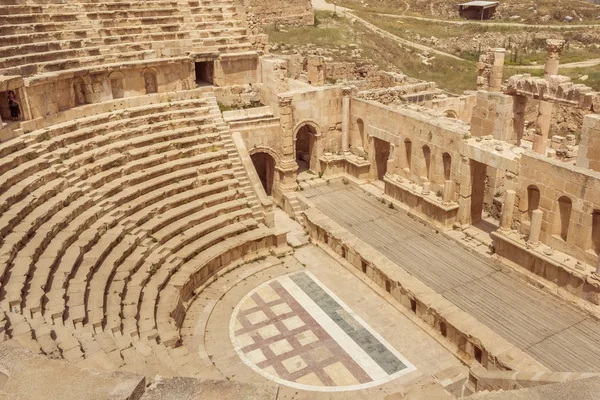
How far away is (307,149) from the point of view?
82.4 feet

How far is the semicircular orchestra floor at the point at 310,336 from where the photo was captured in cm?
1238

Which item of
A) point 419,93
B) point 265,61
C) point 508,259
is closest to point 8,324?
point 508,259

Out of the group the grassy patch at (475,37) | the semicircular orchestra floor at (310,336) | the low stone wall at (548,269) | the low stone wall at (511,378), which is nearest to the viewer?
the low stone wall at (511,378)

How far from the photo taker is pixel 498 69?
17672 mm

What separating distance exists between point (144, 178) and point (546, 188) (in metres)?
11.9

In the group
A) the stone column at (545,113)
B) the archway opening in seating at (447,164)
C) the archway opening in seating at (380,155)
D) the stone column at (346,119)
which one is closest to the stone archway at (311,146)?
the stone column at (346,119)

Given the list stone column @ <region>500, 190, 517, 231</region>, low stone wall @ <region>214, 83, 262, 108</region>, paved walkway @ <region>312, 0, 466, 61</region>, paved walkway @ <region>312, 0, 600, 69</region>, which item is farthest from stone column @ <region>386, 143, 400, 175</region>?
paved walkway @ <region>312, 0, 466, 61</region>

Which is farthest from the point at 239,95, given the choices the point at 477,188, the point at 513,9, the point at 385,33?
the point at 513,9

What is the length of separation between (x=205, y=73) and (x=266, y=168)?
5.00 meters

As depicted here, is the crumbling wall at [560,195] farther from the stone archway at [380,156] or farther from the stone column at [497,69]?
the stone archway at [380,156]

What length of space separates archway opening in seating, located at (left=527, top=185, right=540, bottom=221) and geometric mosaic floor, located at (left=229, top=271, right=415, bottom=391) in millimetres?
5695

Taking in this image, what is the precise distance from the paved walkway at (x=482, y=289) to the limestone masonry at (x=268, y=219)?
0.22 feet

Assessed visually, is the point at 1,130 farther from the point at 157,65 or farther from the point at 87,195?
the point at 157,65

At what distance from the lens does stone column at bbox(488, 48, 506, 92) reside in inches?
690
